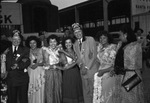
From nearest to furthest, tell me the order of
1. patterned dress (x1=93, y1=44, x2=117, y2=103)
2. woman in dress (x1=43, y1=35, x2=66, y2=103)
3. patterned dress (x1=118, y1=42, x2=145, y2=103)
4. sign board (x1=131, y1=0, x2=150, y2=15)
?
1. patterned dress (x1=118, y1=42, x2=145, y2=103)
2. patterned dress (x1=93, y1=44, x2=117, y2=103)
3. woman in dress (x1=43, y1=35, x2=66, y2=103)
4. sign board (x1=131, y1=0, x2=150, y2=15)

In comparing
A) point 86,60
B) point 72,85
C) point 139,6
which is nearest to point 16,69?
point 72,85

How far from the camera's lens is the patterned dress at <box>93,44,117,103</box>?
334 centimetres

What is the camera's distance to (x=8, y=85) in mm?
3393

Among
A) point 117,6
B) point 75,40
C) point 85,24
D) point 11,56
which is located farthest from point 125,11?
point 11,56

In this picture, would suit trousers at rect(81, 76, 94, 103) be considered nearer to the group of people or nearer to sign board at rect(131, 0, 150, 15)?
the group of people

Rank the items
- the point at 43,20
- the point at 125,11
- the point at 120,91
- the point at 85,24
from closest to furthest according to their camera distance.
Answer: the point at 120,91, the point at 125,11, the point at 85,24, the point at 43,20

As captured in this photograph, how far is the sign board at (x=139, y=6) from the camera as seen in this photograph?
6355mm

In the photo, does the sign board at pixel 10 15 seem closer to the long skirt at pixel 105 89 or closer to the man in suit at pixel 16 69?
the man in suit at pixel 16 69

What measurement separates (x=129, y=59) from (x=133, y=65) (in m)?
0.10

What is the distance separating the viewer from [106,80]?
11.2ft

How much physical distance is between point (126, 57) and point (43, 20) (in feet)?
27.6

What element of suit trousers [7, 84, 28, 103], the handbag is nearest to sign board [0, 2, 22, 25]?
suit trousers [7, 84, 28, 103]

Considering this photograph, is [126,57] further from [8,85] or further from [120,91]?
[8,85]

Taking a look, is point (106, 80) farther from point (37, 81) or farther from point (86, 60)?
point (37, 81)
